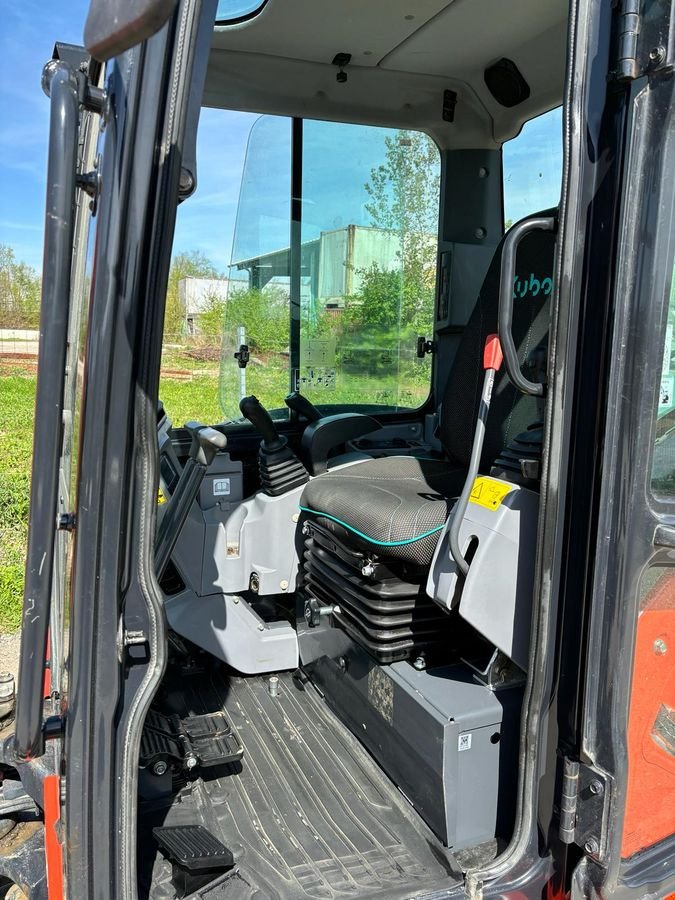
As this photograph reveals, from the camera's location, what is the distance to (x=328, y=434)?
278 centimetres

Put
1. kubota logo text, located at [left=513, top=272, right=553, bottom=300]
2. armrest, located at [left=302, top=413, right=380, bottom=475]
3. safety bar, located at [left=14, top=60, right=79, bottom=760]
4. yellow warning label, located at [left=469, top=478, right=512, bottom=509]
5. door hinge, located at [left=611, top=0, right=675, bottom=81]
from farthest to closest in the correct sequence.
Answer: armrest, located at [left=302, top=413, right=380, bottom=475]
kubota logo text, located at [left=513, top=272, right=553, bottom=300]
yellow warning label, located at [left=469, top=478, right=512, bottom=509]
door hinge, located at [left=611, top=0, right=675, bottom=81]
safety bar, located at [left=14, top=60, right=79, bottom=760]

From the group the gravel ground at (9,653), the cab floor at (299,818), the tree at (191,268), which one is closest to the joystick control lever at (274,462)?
the tree at (191,268)

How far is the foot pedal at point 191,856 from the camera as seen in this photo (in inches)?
62.1

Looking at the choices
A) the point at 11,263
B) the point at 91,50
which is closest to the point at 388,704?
the point at 91,50

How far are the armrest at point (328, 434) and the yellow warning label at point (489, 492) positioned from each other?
1.14 m

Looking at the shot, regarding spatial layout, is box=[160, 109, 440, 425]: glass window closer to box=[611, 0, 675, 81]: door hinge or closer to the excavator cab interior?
the excavator cab interior

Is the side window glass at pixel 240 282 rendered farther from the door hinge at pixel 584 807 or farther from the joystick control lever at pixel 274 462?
the door hinge at pixel 584 807

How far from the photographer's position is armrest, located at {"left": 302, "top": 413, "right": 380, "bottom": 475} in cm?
274

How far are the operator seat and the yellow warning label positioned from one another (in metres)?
0.28

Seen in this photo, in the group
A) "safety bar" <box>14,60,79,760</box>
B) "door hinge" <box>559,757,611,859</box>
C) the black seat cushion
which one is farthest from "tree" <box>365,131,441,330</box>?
"door hinge" <box>559,757,611,859</box>

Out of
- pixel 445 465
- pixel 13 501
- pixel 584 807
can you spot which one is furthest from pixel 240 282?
pixel 13 501

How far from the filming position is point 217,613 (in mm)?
2637

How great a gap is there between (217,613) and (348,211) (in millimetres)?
1652

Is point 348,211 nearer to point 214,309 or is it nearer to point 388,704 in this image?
point 214,309
